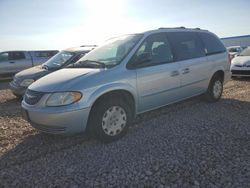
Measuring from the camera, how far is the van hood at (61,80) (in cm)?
411

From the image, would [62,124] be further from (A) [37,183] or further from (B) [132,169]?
(B) [132,169]

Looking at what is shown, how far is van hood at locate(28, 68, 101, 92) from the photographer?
4105 mm

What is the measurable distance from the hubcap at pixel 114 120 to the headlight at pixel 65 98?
581mm

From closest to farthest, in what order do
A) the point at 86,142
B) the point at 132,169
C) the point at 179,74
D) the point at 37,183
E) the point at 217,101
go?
the point at 37,183 → the point at 132,169 → the point at 86,142 → the point at 179,74 → the point at 217,101

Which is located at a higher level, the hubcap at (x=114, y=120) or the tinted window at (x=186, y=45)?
the tinted window at (x=186, y=45)

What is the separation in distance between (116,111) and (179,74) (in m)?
1.78

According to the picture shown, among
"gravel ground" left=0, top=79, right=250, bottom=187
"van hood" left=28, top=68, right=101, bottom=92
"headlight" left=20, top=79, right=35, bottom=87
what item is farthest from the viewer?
"headlight" left=20, top=79, right=35, bottom=87

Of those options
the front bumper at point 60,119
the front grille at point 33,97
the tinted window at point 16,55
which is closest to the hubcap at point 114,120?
the front bumper at point 60,119

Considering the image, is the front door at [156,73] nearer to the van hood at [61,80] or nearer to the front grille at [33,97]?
the van hood at [61,80]

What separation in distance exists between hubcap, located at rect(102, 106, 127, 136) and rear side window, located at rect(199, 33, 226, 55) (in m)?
3.10

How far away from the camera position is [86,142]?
453 centimetres

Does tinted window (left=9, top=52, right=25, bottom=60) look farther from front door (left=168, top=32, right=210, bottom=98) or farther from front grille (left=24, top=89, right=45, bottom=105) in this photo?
front door (left=168, top=32, right=210, bottom=98)

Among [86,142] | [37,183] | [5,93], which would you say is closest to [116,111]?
[86,142]

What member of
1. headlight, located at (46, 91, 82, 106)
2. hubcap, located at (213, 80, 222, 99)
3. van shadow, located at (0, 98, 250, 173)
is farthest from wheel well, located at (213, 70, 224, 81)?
headlight, located at (46, 91, 82, 106)
